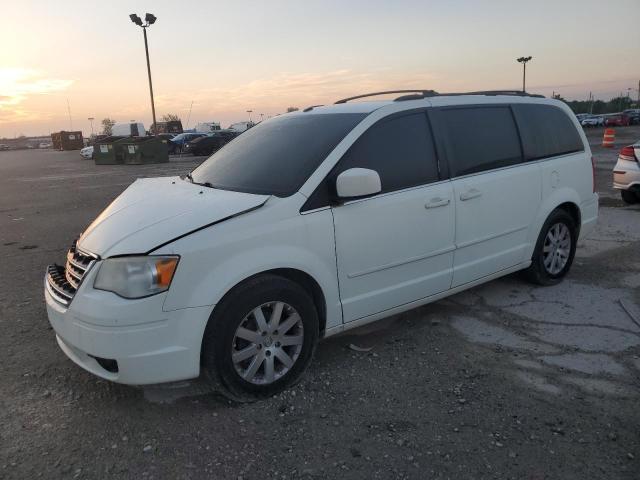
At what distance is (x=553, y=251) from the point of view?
5043 millimetres

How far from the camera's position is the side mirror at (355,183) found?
128 inches

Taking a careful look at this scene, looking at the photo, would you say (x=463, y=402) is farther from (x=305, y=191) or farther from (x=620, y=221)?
(x=620, y=221)

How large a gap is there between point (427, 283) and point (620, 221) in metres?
5.59

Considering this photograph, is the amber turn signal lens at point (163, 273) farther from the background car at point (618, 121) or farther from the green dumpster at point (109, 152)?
the background car at point (618, 121)

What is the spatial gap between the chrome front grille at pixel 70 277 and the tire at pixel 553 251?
12.4ft

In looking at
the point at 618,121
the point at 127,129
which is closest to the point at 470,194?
the point at 127,129

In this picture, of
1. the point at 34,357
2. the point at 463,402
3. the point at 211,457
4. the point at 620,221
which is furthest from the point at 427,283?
the point at 620,221

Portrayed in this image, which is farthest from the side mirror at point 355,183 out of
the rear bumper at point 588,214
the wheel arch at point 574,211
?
the rear bumper at point 588,214

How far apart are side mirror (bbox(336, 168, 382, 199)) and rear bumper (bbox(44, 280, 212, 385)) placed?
3.56ft

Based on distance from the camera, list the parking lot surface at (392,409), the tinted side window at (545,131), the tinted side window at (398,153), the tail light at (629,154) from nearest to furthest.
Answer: the parking lot surface at (392,409) → the tinted side window at (398,153) → the tinted side window at (545,131) → the tail light at (629,154)

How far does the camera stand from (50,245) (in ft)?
25.0

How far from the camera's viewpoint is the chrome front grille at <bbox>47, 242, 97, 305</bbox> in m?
3.08

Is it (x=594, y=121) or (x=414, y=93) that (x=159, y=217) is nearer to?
(x=414, y=93)

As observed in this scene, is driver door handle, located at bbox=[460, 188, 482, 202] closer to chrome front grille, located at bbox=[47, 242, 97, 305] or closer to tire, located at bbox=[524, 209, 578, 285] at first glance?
tire, located at bbox=[524, 209, 578, 285]
